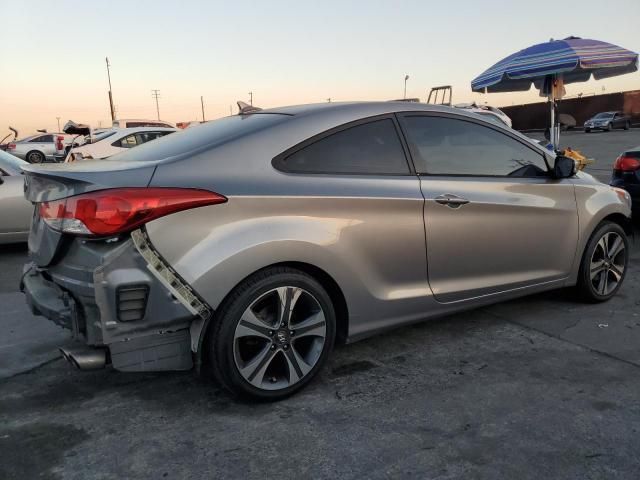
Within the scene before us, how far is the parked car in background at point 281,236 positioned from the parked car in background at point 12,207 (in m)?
3.60

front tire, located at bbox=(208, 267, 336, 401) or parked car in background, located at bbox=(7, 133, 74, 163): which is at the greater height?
parked car in background, located at bbox=(7, 133, 74, 163)

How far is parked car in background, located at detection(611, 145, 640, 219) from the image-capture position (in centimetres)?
612

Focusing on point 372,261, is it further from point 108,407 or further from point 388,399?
point 108,407

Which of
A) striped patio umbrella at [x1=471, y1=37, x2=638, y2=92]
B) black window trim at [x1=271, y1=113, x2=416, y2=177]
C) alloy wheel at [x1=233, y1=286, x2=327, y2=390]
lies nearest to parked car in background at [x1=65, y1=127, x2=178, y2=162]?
striped patio umbrella at [x1=471, y1=37, x2=638, y2=92]

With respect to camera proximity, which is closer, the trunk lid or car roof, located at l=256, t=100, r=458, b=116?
the trunk lid

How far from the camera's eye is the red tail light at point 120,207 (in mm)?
2371

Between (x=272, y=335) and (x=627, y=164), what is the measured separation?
5262 millimetres

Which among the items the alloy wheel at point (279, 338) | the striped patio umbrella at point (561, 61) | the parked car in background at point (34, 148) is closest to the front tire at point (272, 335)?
the alloy wheel at point (279, 338)

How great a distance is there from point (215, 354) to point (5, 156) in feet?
17.4

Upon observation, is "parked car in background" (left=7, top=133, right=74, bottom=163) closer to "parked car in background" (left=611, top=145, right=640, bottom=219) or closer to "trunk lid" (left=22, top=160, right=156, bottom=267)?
"parked car in background" (left=611, top=145, right=640, bottom=219)

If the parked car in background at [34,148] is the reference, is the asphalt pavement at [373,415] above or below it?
below

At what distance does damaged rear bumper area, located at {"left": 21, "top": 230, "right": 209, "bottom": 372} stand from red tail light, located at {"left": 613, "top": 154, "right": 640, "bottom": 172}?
18.1 ft

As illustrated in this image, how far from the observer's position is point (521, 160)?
377 cm

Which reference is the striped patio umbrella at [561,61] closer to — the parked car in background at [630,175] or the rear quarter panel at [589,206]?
the parked car in background at [630,175]
